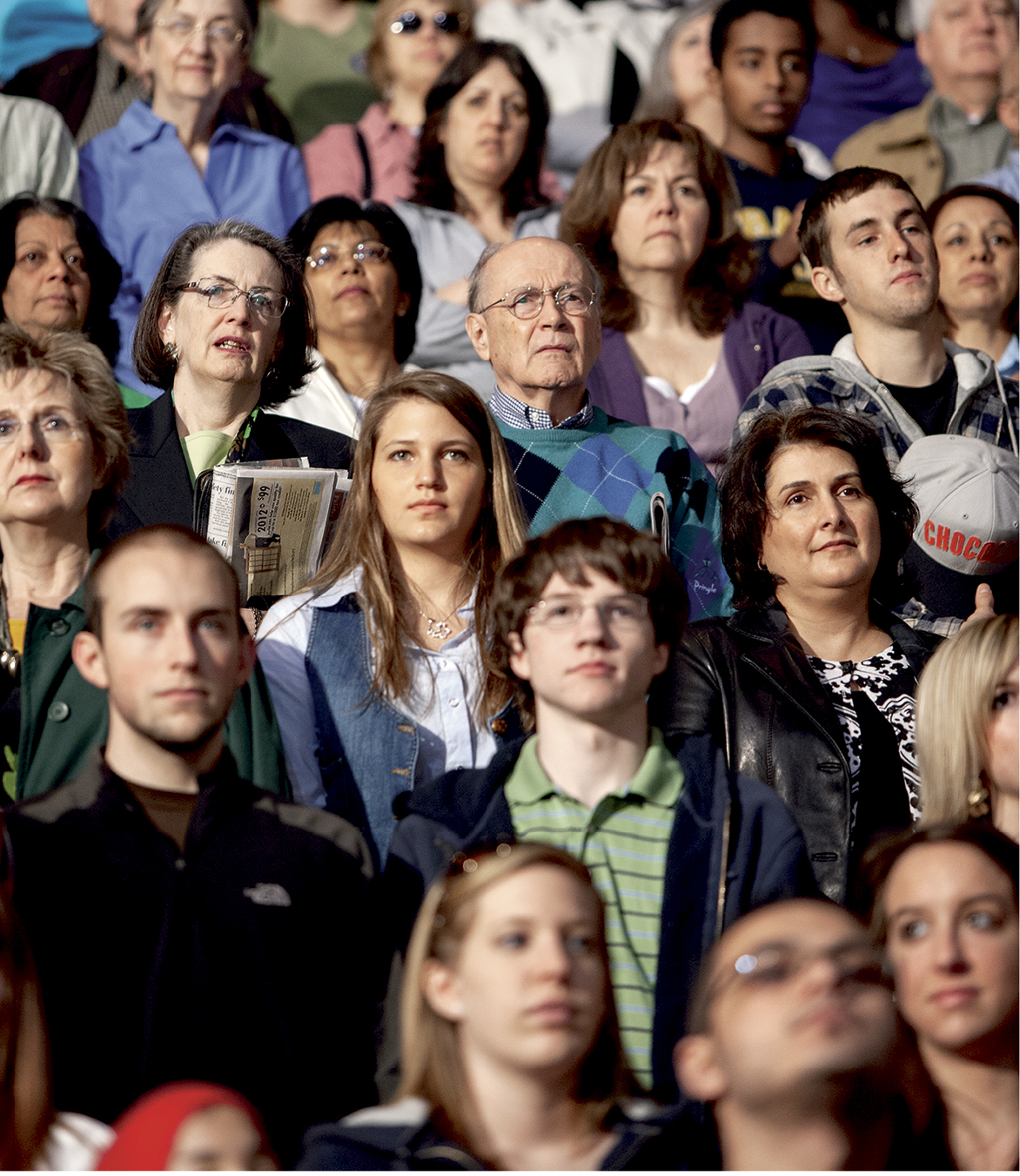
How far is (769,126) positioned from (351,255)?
5.88 feet

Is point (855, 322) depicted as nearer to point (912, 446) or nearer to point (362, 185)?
point (912, 446)

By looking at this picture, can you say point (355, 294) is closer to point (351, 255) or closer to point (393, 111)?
point (351, 255)

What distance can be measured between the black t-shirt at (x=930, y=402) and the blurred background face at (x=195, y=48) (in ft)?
7.95

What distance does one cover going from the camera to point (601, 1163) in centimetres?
243

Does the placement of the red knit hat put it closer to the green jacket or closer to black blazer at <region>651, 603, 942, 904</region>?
the green jacket

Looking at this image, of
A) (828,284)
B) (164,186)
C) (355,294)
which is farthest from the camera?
(164,186)

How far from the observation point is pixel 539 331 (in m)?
4.18

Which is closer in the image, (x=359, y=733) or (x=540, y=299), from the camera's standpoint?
(x=359, y=733)

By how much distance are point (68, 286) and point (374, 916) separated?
8.51 feet

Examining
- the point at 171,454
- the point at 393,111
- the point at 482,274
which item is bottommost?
the point at 171,454

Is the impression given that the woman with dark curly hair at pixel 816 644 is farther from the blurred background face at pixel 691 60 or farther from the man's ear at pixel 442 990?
the blurred background face at pixel 691 60

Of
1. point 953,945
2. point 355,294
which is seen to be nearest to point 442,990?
point 953,945

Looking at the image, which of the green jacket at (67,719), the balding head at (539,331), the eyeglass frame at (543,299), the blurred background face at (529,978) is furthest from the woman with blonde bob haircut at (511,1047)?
the eyeglass frame at (543,299)

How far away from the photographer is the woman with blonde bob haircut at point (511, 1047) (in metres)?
2.44
